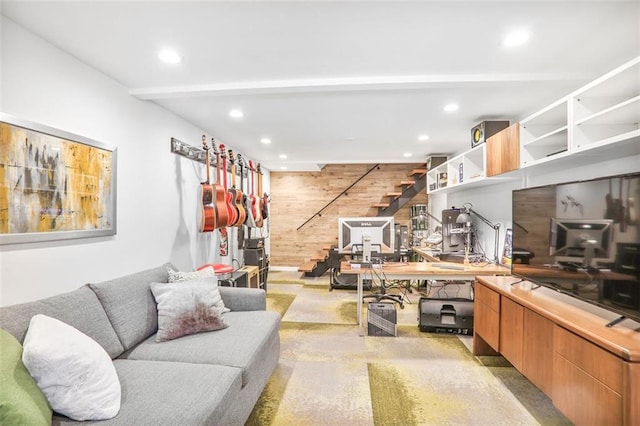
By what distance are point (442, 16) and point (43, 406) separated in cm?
252

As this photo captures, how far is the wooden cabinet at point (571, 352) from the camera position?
129 cm

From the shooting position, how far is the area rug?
193 centimetres

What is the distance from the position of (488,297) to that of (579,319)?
958 millimetres

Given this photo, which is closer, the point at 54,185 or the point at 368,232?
the point at 54,185

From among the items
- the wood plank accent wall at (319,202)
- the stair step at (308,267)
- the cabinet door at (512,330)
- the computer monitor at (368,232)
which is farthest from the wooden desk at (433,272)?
the wood plank accent wall at (319,202)

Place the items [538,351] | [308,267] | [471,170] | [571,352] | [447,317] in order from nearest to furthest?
[571,352] → [538,351] → [447,317] → [471,170] → [308,267]

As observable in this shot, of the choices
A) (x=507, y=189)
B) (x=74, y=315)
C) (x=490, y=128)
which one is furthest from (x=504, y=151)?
(x=74, y=315)

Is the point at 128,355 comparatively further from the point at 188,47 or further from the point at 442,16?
the point at 442,16

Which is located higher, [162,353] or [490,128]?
[490,128]

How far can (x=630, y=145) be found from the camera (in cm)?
170

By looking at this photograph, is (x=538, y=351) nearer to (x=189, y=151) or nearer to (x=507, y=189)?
(x=507, y=189)

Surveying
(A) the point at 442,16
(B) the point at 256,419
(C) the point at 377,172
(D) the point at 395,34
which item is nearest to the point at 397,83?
(D) the point at 395,34

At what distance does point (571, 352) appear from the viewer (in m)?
1.58

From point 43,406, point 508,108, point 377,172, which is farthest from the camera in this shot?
point 377,172
